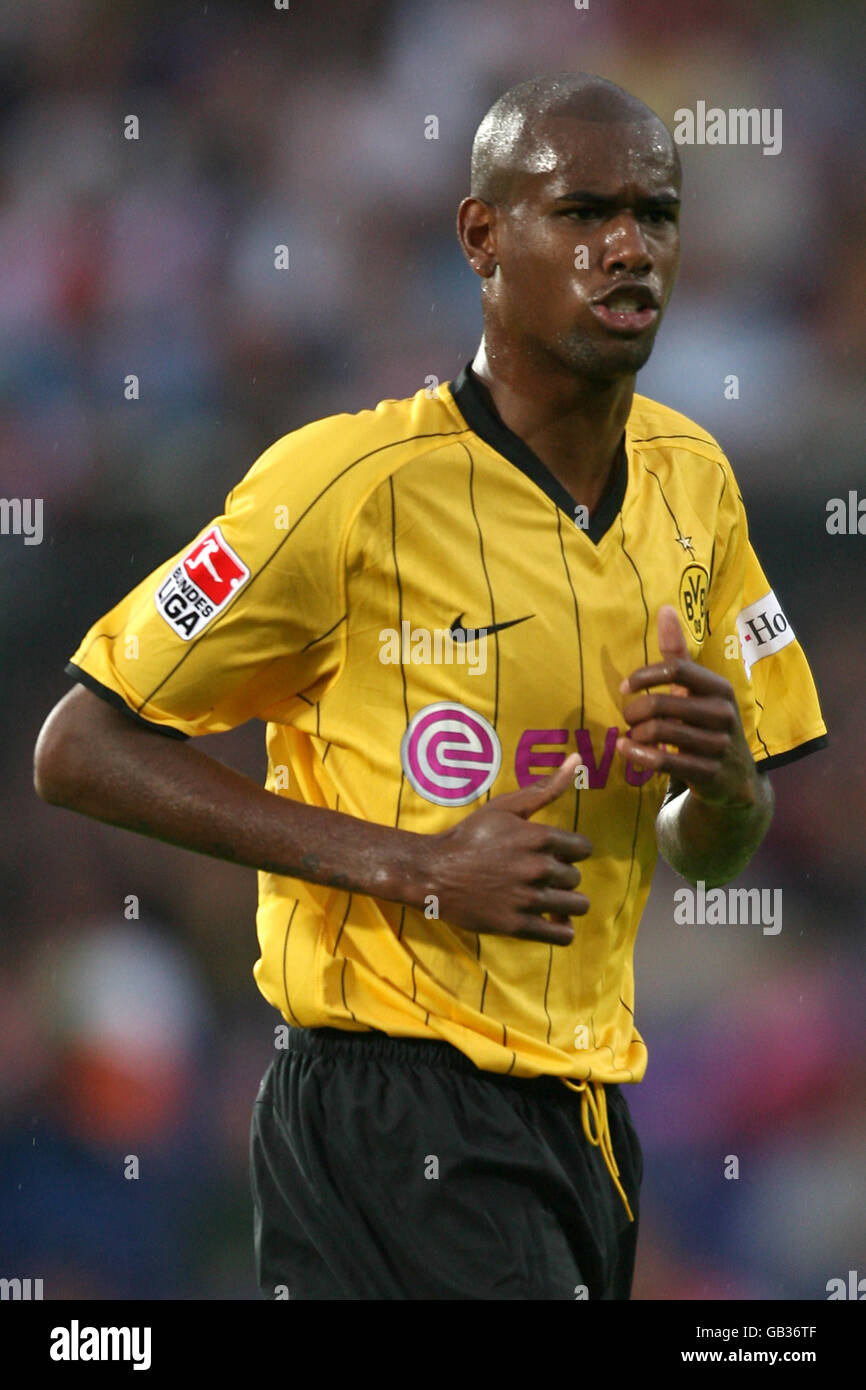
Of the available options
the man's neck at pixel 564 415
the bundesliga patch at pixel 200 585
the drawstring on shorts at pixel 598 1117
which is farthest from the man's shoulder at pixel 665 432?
the drawstring on shorts at pixel 598 1117

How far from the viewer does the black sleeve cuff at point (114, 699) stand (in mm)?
2227

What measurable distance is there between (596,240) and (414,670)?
622 millimetres

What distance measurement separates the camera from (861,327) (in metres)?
A: 4.80

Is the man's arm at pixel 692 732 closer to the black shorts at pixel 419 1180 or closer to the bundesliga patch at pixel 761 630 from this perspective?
the bundesliga patch at pixel 761 630

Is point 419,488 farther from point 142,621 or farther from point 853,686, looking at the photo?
point 853,686

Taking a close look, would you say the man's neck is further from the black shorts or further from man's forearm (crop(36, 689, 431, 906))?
the black shorts

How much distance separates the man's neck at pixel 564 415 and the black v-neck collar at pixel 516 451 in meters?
0.01

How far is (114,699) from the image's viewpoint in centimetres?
223

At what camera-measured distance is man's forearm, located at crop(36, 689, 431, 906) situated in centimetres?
219

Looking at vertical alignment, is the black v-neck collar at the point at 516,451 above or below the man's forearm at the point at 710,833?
above

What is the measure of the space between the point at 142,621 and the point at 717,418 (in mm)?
2723

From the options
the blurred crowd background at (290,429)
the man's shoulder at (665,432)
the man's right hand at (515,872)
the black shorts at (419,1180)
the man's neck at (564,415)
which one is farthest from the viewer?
the blurred crowd background at (290,429)

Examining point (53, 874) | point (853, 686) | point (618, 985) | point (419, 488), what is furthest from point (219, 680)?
point (853, 686)

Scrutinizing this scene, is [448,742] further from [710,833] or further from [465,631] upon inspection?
[710,833]
